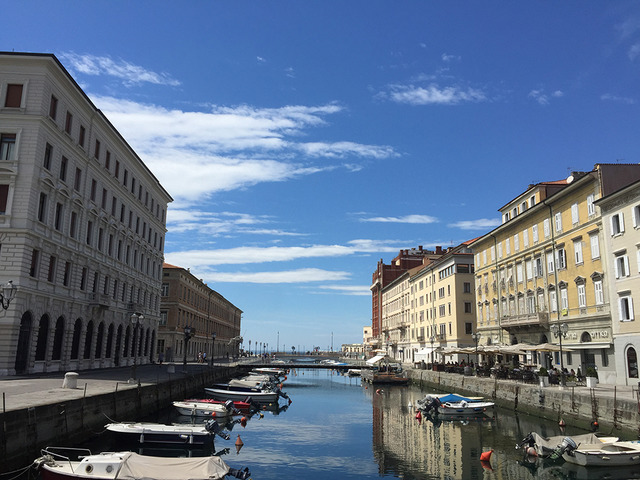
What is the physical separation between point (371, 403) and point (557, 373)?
59.6 feet

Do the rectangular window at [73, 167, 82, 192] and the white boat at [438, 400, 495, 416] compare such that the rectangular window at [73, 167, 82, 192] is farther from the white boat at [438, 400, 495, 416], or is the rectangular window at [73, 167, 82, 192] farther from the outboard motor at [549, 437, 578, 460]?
the outboard motor at [549, 437, 578, 460]

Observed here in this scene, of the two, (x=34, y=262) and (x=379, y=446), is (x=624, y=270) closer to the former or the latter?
(x=379, y=446)

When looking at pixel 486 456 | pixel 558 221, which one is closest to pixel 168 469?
pixel 486 456

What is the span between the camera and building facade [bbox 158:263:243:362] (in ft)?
247

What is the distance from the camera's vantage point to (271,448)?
26.9 m

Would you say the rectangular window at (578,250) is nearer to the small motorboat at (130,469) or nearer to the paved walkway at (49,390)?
the paved walkway at (49,390)

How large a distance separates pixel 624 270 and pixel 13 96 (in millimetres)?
46490

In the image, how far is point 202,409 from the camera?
35938mm

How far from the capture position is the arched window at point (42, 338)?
36.7 metres

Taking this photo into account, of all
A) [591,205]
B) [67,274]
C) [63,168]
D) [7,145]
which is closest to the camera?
[7,145]

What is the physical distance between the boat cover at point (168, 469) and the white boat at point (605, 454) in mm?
16020

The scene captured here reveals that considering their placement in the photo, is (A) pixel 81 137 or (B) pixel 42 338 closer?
(B) pixel 42 338

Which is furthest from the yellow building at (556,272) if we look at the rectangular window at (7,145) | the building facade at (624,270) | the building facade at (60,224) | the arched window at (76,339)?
the rectangular window at (7,145)

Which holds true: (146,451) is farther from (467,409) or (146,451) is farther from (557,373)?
(557,373)
